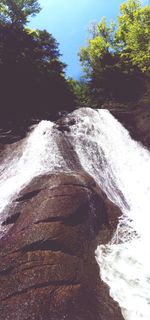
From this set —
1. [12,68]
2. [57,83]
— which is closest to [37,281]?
[12,68]

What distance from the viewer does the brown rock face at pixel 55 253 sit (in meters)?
6.13

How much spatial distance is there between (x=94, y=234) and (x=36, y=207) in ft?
5.86

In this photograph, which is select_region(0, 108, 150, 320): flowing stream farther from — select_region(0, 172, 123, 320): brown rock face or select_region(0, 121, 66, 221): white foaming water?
select_region(0, 172, 123, 320): brown rock face

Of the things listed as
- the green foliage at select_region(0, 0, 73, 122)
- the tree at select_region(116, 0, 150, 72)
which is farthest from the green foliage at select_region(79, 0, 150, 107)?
the green foliage at select_region(0, 0, 73, 122)

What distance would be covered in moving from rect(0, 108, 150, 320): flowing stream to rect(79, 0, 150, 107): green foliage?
10284mm

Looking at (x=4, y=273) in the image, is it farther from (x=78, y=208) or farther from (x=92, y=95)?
(x=92, y=95)

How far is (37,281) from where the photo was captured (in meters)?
6.52

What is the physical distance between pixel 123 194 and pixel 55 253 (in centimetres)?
668

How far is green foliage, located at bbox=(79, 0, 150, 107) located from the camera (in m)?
29.5

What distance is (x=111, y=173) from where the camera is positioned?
14.6m

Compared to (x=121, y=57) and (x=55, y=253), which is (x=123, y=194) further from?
(x=121, y=57)

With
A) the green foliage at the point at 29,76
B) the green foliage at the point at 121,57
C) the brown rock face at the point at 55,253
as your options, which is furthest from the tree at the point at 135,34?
the brown rock face at the point at 55,253

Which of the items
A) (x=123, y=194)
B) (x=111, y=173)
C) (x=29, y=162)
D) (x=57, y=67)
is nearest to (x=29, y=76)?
(x=57, y=67)

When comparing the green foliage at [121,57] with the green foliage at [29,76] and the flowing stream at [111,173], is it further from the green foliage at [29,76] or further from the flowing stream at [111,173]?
the flowing stream at [111,173]
